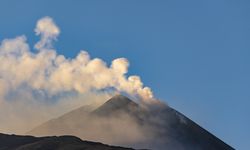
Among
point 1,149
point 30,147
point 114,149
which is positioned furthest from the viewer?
point 1,149

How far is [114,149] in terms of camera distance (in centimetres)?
16138

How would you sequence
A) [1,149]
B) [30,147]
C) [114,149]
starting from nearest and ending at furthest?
[114,149], [30,147], [1,149]

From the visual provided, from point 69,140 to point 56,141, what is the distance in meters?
6.33

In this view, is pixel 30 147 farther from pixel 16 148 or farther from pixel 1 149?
pixel 1 149

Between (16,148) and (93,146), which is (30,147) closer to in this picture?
(16,148)

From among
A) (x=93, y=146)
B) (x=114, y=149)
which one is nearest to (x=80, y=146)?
(x=93, y=146)

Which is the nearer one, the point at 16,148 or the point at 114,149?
the point at 114,149

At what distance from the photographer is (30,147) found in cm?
17938

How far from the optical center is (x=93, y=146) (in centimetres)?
16975

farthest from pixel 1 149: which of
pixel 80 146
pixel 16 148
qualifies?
pixel 80 146

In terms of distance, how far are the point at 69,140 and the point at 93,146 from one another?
71.1ft

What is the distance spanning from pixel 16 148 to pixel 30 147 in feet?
33.4

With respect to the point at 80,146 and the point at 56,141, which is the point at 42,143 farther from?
the point at 80,146

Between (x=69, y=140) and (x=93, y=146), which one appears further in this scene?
(x=69, y=140)
